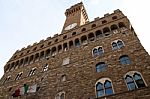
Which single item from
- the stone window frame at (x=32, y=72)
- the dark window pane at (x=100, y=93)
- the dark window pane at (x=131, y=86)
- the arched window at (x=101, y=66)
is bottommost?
the dark window pane at (x=100, y=93)

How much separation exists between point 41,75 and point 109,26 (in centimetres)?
720

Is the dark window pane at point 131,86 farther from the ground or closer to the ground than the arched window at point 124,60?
closer to the ground

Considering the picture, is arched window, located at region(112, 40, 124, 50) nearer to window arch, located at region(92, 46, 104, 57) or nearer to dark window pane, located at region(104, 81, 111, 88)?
window arch, located at region(92, 46, 104, 57)

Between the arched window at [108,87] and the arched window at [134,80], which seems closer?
→ the arched window at [134,80]

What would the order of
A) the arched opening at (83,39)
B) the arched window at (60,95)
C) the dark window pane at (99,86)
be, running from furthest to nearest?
the arched opening at (83,39), the arched window at (60,95), the dark window pane at (99,86)

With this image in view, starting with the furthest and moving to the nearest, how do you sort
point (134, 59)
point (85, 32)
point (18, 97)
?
point (85, 32), point (18, 97), point (134, 59)

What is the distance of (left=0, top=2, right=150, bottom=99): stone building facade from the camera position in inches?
446

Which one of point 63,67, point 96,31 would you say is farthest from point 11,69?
point 96,31

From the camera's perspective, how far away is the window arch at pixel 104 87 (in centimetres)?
1116

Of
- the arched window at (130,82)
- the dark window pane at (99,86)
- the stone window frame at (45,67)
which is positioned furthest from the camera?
the stone window frame at (45,67)

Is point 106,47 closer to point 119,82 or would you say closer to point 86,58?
point 86,58

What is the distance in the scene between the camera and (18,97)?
1432 centimetres

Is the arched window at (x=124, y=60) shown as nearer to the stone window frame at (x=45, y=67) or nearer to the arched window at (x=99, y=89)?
the arched window at (x=99, y=89)

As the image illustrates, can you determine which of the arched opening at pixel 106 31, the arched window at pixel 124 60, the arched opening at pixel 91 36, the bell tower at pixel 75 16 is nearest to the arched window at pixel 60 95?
the arched window at pixel 124 60
